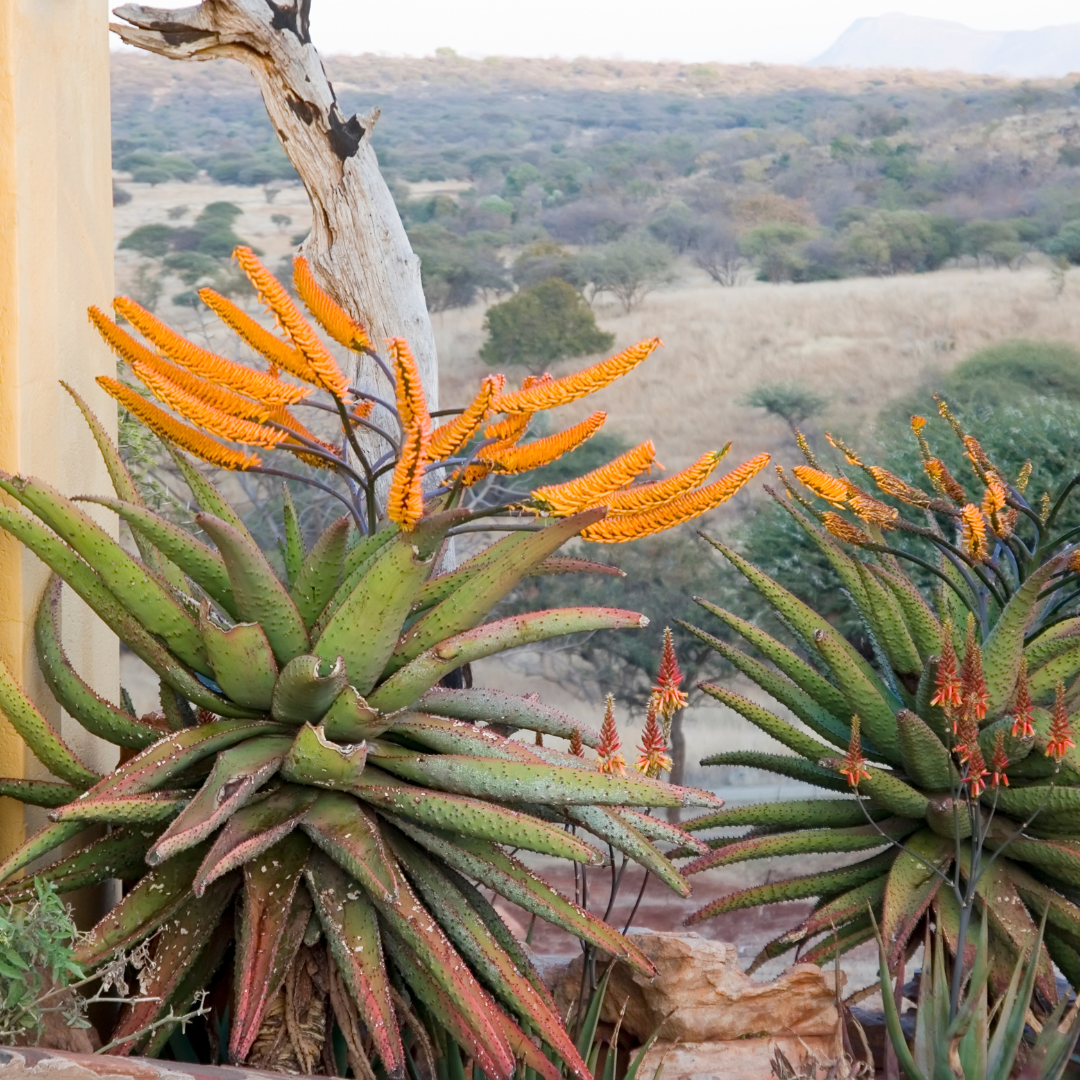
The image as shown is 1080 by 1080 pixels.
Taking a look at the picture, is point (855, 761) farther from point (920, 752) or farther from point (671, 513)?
point (671, 513)

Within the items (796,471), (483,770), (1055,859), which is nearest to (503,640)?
(483,770)

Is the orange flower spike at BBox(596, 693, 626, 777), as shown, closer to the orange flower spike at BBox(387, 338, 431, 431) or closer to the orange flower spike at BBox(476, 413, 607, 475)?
the orange flower spike at BBox(476, 413, 607, 475)

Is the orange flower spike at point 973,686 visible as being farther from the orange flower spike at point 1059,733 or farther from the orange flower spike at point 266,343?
the orange flower spike at point 266,343

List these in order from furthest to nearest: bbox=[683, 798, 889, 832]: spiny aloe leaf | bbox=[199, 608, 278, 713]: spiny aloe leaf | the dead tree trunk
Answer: the dead tree trunk
bbox=[683, 798, 889, 832]: spiny aloe leaf
bbox=[199, 608, 278, 713]: spiny aloe leaf

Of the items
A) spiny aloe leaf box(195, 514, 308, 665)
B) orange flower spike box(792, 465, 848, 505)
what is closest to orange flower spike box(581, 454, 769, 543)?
spiny aloe leaf box(195, 514, 308, 665)

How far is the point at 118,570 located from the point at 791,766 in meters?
1.85

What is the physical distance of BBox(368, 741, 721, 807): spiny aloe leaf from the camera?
7.45ft

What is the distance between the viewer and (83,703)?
2.57 meters

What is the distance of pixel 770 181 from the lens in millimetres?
28250

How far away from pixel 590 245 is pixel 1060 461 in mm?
18321

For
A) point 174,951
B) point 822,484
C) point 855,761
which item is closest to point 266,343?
point 174,951

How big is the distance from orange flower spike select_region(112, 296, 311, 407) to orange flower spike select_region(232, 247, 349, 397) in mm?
79

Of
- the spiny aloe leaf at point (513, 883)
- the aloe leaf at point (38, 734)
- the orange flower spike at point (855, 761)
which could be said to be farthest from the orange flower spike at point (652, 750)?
the aloe leaf at point (38, 734)

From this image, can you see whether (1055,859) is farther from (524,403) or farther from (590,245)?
(590,245)
